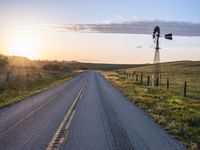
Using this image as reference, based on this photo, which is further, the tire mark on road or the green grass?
the green grass

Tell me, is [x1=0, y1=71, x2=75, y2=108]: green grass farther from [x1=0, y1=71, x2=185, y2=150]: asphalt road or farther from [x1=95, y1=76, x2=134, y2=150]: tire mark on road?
[x1=95, y1=76, x2=134, y2=150]: tire mark on road

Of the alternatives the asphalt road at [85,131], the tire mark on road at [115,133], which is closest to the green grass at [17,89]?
the asphalt road at [85,131]

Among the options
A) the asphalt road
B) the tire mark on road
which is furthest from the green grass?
the tire mark on road

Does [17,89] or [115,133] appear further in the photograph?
[17,89]

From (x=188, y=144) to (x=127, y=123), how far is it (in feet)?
11.5

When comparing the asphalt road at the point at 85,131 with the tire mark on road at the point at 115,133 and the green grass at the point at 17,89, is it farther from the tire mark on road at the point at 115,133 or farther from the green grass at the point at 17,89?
the green grass at the point at 17,89

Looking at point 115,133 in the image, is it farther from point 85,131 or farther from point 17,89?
point 17,89

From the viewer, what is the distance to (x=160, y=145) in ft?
31.1

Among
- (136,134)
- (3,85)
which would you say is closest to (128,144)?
(136,134)

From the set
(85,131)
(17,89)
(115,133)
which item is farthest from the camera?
(17,89)

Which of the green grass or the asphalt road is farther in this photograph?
the green grass

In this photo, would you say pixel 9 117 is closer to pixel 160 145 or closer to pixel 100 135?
pixel 100 135

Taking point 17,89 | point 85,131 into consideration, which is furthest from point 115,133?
point 17,89

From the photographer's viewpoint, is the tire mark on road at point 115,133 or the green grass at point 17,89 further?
the green grass at point 17,89
